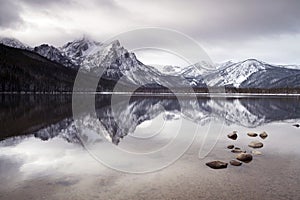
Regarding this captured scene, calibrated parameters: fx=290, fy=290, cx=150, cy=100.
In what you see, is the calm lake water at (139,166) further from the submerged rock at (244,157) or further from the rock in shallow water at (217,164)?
the submerged rock at (244,157)

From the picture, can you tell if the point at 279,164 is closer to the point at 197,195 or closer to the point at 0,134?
the point at 197,195

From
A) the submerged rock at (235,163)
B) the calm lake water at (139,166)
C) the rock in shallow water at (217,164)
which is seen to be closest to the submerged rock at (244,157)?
the calm lake water at (139,166)

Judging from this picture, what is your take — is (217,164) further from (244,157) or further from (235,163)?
(244,157)

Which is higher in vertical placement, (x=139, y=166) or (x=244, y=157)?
(x=244, y=157)

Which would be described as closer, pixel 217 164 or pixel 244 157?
pixel 217 164

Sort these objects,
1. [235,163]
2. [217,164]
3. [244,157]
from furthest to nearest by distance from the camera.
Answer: [244,157], [235,163], [217,164]

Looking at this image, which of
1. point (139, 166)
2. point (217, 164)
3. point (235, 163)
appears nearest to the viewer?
point (217, 164)

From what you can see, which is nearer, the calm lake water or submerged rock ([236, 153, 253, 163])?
the calm lake water

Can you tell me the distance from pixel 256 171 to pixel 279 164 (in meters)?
2.79

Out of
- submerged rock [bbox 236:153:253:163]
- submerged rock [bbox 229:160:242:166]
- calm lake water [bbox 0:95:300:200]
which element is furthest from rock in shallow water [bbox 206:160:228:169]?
submerged rock [bbox 236:153:253:163]

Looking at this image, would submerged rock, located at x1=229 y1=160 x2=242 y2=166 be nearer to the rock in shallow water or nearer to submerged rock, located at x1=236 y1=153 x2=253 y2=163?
the rock in shallow water

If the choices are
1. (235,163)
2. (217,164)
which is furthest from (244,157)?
(217,164)

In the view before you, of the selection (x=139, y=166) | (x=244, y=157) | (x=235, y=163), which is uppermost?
(x=244, y=157)

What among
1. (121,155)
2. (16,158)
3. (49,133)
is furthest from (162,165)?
(49,133)
